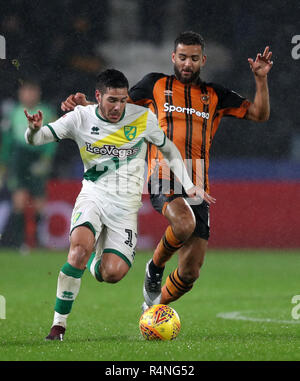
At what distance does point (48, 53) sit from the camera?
889 centimetres

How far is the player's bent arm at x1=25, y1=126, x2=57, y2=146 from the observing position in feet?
16.4

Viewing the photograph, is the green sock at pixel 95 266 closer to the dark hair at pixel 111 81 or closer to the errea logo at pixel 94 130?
the errea logo at pixel 94 130

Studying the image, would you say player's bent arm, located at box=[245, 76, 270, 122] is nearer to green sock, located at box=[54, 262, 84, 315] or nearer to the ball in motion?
the ball in motion

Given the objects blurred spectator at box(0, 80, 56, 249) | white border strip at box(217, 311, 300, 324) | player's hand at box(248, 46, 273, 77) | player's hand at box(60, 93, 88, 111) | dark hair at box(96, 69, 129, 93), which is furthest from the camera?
blurred spectator at box(0, 80, 56, 249)

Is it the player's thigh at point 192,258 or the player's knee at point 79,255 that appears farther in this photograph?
the player's thigh at point 192,258

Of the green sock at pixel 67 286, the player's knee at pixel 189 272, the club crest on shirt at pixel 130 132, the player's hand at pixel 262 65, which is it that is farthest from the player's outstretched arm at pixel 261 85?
the green sock at pixel 67 286

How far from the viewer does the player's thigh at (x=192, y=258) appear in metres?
5.83

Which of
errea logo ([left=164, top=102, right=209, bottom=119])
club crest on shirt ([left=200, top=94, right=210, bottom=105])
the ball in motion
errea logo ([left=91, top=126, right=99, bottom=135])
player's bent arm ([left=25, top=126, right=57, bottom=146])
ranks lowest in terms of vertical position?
the ball in motion

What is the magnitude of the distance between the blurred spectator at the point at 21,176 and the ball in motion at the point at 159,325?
481cm

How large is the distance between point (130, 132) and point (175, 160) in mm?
384

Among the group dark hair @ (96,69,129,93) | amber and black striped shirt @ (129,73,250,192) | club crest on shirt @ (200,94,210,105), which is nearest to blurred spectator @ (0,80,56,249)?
amber and black striped shirt @ (129,73,250,192)

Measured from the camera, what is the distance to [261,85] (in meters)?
5.82

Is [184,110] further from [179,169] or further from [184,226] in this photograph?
[184,226]

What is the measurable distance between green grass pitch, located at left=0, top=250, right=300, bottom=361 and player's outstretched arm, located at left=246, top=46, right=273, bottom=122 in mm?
1612
